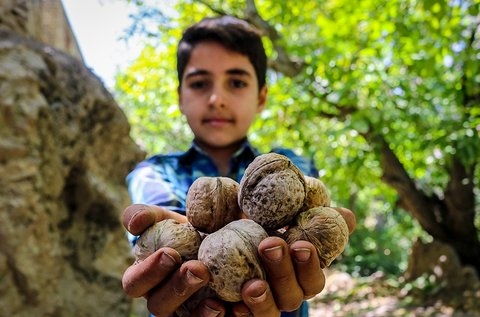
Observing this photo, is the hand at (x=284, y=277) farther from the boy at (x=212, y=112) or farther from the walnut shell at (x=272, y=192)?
the boy at (x=212, y=112)

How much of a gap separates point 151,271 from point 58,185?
265 centimetres

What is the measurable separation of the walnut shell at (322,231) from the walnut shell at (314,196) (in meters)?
0.06

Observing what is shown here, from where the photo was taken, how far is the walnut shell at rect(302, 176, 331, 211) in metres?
1.30

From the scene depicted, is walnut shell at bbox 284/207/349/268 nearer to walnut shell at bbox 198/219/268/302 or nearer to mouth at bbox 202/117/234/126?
walnut shell at bbox 198/219/268/302

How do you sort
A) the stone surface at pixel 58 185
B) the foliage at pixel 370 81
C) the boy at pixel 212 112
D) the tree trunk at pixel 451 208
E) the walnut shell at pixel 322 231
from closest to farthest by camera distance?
the walnut shell at pixel 322 231 → the boy at pixel 212 112 → the stone surface at pixel 58 185 → the foliage at pixel 370 81 → the tree trunk at pixel 451 208

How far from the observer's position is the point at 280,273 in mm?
1093

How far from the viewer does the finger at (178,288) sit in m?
1.07

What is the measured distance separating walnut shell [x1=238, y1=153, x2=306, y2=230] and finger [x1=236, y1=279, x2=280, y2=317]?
0.62ft

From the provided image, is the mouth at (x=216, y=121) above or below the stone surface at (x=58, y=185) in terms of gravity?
above

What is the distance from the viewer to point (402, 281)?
6852 millimetres

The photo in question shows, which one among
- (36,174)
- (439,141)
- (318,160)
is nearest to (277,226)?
(36,174)

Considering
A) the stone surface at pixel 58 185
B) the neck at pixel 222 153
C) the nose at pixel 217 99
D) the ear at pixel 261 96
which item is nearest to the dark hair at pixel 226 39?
the ear at pixel 261 96

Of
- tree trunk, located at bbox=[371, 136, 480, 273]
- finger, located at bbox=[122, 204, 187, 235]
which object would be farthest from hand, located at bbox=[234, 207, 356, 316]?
tree trunk, located at bbox=[371, 136, 480, 273]

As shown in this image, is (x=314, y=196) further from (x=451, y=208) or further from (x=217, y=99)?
(x=451, y=208)
